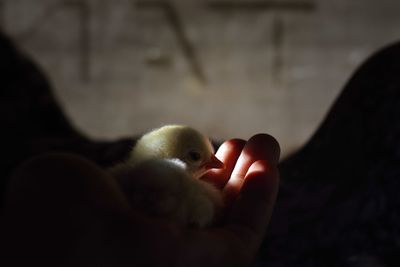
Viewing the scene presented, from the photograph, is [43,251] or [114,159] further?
Result: [114,159]

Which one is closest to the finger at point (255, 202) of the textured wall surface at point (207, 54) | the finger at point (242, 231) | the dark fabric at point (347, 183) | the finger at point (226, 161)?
the finger at point (242, 231)

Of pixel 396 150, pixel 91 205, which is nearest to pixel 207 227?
pixel 91 205

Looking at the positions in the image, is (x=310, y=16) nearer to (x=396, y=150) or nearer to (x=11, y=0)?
(x=11, y=0)

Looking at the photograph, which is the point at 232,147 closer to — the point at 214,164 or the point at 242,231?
the point at 214,164

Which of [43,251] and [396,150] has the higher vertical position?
[43,251]

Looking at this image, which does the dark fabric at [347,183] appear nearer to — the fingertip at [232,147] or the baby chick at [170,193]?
the fingertip at [232,147]

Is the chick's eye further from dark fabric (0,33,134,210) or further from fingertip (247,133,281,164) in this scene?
dark fabric (0,33,134,210)

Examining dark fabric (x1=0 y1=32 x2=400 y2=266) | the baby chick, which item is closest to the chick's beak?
the baby chick
